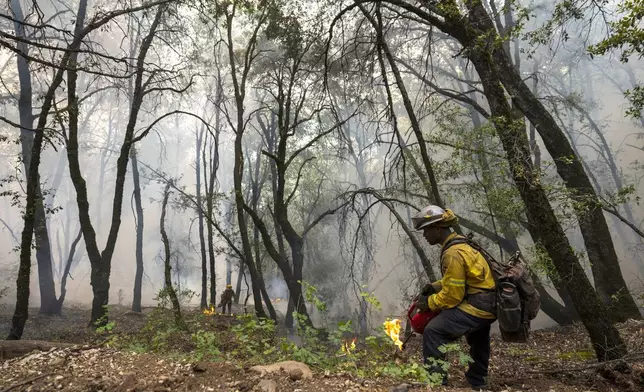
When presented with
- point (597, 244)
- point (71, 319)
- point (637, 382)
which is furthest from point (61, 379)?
point (71, 319)

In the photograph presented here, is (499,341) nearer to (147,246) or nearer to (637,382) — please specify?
(637,382)

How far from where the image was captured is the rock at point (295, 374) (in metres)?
3.14

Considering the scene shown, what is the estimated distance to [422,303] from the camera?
3768 mm

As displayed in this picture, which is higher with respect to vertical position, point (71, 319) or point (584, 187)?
point (584, 187)

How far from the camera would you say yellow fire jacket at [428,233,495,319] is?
3.51 m

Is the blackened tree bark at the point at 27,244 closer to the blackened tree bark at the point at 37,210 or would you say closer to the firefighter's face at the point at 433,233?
the blackened tree bark at the point at 37,210

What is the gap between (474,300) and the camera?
354 centimetres

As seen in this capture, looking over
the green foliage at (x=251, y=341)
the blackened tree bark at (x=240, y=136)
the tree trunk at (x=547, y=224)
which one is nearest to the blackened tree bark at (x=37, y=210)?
the blackened tree bark at (x=240, y=136)

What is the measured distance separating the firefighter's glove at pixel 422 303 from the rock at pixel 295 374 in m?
1.37

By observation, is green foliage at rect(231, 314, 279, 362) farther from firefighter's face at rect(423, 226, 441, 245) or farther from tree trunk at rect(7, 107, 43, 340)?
tree trunk at rect(7, 107, 43, 340)

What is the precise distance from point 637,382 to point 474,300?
2236 millimetres

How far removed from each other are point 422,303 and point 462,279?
502mm

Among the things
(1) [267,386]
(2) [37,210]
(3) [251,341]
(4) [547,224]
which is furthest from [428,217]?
(2) [37,210]

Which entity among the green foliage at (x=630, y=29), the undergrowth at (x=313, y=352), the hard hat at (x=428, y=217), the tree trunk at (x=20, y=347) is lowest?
the undergrowth at (x=313, y=352)
